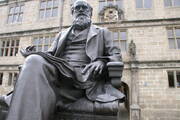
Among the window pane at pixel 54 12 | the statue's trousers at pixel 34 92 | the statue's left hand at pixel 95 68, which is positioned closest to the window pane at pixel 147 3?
the window pane at pixel 54 12

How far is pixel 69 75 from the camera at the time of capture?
151 centimetres

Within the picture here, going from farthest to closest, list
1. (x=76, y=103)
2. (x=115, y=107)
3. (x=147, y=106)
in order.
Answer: (x=147, y=106) < (x=76, y=103) < (x=115, y=107)

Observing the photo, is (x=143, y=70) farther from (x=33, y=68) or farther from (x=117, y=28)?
(x=33, y=68)

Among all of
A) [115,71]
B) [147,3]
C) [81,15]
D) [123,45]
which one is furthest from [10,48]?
[115,71]

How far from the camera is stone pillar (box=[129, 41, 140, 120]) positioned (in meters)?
7.47

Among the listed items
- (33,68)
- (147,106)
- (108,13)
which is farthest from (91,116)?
(108,13)

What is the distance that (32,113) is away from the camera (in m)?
1.09

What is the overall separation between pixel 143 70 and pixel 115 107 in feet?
23.3

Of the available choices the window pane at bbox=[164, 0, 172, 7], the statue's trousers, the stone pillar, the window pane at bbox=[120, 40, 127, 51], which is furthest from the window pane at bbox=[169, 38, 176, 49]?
the statue's trousers

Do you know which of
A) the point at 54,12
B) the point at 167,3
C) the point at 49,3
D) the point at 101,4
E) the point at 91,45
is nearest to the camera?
the point at 91,45

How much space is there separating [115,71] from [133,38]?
755 cm

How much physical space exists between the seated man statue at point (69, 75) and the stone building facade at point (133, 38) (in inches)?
251

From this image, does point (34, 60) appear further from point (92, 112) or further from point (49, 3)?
point (49, 3)

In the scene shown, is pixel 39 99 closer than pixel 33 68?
Yes
